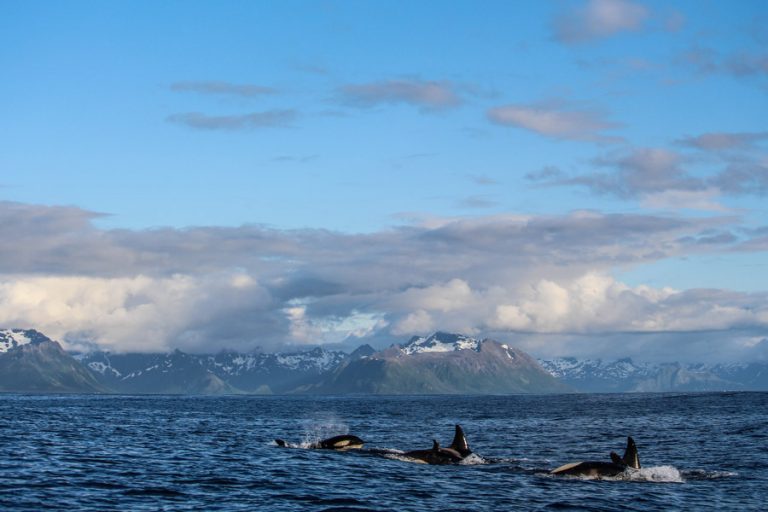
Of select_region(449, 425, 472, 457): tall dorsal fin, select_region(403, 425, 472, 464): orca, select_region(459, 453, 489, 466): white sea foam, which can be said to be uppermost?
select_region(449, 425, 472, 457): tall dorsal fin

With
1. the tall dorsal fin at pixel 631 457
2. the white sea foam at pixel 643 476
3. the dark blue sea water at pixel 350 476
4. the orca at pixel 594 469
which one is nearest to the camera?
the dark blue sea water at pixel 350 476

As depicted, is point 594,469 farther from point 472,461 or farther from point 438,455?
point 438,455

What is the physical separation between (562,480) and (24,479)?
28.8m

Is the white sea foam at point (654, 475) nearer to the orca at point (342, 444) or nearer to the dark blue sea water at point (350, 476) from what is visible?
the dark blue sea water at point (350, 476)

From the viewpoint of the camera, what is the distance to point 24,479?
48562mm

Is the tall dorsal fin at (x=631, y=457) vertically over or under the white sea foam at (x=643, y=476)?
over

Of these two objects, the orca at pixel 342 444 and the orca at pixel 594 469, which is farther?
the orca at pixel 342 444

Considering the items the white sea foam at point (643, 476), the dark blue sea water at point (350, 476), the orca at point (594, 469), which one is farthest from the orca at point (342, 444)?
the white sea foam at point (643, 476)

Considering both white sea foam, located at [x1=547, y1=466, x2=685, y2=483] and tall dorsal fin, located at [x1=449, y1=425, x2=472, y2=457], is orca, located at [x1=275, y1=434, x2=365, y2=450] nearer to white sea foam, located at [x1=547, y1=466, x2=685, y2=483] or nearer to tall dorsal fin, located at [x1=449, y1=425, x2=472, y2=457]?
tall dorsal fin, located at [x1=449, y1=425, x2=472, y2=457]

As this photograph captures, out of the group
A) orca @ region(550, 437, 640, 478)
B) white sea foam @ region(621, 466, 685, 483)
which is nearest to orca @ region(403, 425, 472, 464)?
orca @ region(550, 437, 640, 478)

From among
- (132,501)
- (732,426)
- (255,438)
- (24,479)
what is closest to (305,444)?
(255,438)

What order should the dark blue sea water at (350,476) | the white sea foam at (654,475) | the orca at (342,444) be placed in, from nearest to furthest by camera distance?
the dark blue sea water at (350,476) → the white sea foam at (654,475) → the orca at (342,444)

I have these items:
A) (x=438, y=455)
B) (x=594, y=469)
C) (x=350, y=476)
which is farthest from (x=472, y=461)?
(x=350, y=476)

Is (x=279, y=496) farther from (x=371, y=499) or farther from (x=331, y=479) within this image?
(x=331, y=479)
